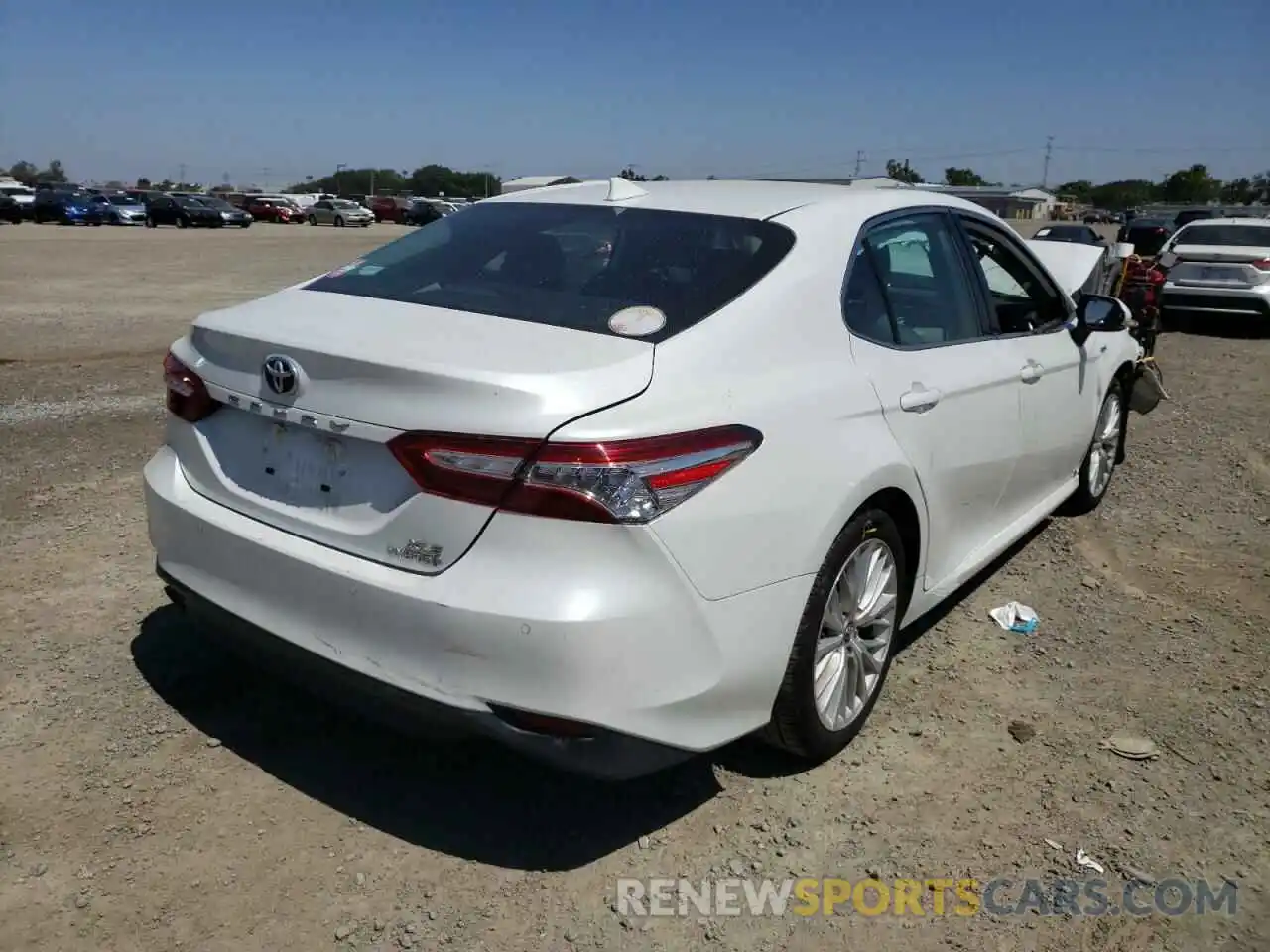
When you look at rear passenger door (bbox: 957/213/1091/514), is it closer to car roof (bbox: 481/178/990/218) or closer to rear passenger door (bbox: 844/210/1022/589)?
rear passenger door (bbox: 844/210/1022/589)

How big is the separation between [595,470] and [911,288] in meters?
1.78

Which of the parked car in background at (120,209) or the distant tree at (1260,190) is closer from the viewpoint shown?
the parked car in background at (120,209)

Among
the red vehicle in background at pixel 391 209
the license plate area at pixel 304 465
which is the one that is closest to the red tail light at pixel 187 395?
the license plate area at pixel 304 465

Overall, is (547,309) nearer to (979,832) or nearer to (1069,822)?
(979,832)

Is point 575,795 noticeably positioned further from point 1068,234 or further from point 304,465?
point 1068,234

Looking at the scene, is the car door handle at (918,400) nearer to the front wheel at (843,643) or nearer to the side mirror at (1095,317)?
the front wheel at (843,643)

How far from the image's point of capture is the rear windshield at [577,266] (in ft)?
9.11

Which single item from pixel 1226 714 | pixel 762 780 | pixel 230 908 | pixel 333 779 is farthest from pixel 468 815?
pixel 1226 714

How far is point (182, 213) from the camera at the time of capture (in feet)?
144

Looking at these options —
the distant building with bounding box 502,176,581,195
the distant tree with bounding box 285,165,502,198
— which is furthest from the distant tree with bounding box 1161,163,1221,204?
the distant building with bounding box 502,176,581,195

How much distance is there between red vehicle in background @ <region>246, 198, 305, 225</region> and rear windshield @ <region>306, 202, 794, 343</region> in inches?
2236

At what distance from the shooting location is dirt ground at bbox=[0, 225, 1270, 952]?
248 cm

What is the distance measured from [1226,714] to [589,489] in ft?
8.69

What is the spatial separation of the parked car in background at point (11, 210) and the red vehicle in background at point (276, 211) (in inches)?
570
